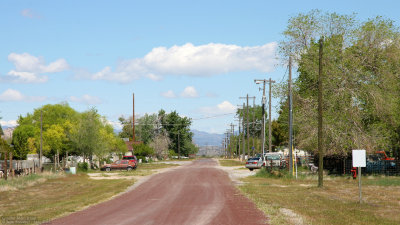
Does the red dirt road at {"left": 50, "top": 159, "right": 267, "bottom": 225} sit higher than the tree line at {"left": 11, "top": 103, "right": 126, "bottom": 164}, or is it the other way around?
the tree line at {"left": 11, "top": 103, "right": 126, "bottom": 164}

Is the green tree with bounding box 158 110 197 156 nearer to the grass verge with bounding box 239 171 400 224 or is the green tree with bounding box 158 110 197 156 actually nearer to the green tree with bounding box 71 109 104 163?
the green tree with bounding box 71 109 104 163

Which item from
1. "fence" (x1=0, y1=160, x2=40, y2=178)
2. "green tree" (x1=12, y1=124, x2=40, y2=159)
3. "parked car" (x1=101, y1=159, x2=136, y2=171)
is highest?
"green tree" (x1=12, y1=124, x2=40, y2=159)

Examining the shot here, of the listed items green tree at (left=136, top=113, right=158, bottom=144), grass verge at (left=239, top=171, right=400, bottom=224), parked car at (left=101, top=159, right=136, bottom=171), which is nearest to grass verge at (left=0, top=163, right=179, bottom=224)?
grass verge at (left=239, top=171, right=400, bottom=224)

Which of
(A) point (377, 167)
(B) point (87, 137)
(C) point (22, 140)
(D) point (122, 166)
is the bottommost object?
(D) point (122, 166)

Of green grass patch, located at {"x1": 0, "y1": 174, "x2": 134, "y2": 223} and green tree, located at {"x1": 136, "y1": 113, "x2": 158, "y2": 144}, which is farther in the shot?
green tree, located at {"x1": 136, "y1": 113, "x2": 158, "y2": 144}

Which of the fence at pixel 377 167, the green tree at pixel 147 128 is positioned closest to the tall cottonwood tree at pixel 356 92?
the fence at pixel 377 167

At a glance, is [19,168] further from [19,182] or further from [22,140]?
[22,140]

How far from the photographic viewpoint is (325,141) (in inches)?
1591

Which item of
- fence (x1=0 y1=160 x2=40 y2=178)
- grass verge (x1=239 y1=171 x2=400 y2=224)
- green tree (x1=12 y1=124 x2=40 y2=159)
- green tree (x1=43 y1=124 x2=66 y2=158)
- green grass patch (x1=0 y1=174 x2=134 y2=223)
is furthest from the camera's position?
green tree (x1=12 y1=124 x2=40 y2=159)

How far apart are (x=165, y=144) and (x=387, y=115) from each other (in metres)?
115

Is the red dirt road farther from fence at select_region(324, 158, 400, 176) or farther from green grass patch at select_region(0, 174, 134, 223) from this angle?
fence at select_region(324, 158, 400, 176)

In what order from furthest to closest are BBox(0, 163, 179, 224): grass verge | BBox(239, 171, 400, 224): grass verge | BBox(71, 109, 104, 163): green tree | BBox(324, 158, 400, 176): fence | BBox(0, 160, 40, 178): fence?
→ BBox(71, 109, 104, 163): green tree
BBox(0, 160, 40, 178): fence
BBox(324, 158, 400, 176): fence
BBox(0, 163, 179, 224): grass verge
BBox(239, 171, 400, 224): grass verge

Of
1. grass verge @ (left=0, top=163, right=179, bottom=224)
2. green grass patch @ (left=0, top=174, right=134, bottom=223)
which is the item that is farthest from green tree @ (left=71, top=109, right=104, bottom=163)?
green grass patch @ (left=0, top=174, right=134, bottom=223)

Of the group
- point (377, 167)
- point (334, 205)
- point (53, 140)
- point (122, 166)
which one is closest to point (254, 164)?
point (122, 166)
